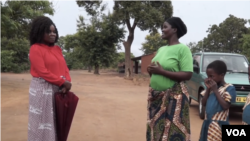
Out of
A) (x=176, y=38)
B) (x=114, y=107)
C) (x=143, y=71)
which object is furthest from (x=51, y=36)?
(x=143, y=71)

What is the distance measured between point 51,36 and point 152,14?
20.8 m

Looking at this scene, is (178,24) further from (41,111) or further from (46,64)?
(41,111)

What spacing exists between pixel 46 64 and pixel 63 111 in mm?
572

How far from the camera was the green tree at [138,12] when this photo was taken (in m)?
23.2

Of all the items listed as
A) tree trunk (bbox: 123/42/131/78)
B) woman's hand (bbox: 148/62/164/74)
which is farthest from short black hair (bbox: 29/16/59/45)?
tree trunk (bbox: 123/42/131/78)

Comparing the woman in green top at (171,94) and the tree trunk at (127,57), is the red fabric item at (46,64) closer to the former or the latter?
the woman in green top at (171,94)

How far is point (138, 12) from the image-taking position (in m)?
23.3

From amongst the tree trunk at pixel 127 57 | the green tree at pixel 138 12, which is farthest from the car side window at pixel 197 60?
the tree trunk at pixel 127 57

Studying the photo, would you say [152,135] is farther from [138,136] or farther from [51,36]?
[138,136]

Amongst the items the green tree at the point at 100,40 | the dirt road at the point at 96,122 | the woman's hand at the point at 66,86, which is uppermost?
the green tree at the point at 100,40

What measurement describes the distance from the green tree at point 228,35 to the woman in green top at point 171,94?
115ft

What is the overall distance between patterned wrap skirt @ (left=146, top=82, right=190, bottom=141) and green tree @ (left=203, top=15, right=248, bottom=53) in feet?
115

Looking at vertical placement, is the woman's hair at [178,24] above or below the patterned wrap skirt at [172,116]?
above

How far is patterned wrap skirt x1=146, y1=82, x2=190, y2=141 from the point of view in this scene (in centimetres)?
281
